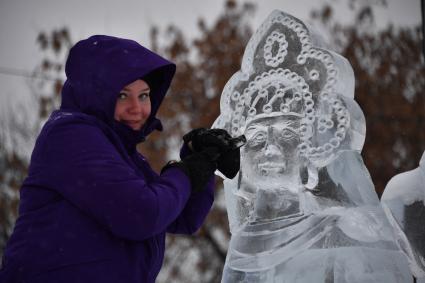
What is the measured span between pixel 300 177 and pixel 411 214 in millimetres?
407

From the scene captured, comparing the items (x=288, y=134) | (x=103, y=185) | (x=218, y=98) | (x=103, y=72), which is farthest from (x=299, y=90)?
(x=218, y=98)

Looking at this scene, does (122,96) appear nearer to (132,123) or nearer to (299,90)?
(132,123)

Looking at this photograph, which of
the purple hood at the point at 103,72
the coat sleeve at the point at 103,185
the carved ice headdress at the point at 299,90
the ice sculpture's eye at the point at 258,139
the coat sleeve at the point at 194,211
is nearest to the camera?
the coat sleeve at the point at 103,185

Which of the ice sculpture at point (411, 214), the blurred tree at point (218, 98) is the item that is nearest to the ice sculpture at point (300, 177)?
the ice sculpture at point (411, 214)

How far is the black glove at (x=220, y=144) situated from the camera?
6.57 feet

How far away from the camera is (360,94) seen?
941 centimetres

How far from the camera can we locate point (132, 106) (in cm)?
195

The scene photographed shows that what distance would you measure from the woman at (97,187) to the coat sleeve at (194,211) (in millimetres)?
184

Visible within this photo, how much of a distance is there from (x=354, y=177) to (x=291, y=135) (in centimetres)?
27

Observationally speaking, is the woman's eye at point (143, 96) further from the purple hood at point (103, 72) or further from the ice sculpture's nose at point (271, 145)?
the ice sculpture's nose at point (271, 145)

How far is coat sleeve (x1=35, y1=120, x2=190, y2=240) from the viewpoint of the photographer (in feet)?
5.56

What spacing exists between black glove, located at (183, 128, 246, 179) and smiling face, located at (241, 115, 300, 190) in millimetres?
253

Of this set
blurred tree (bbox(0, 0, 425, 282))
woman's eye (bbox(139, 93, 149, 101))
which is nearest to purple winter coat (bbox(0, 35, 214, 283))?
woman's eye (bbox(139, 93, 149, 101))

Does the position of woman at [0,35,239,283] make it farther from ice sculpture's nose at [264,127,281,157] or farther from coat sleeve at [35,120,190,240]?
ice sculpture's nose at [264,127,281,157]
